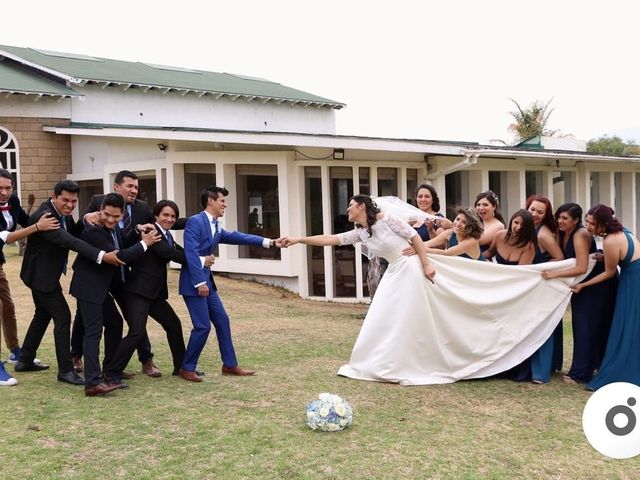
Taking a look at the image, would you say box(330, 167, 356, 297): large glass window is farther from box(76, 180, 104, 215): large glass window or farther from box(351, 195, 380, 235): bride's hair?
box(76, 180, 104, 215): large glass window

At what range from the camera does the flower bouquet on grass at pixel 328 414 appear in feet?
18.2

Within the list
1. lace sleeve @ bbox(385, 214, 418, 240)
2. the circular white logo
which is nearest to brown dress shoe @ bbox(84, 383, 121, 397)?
lace sleeve @ bbox(385, 214, 418, 240)

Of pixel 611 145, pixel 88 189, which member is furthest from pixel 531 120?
pixel 88 189

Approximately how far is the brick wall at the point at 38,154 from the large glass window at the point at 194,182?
19.1 feet

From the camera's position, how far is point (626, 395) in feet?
12.8

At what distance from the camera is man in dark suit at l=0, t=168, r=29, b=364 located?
6.96m

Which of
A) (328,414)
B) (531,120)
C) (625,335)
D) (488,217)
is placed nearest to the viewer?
(328,414)

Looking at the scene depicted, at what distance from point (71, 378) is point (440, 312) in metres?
3.53

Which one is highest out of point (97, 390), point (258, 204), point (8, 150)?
point (8, 150)

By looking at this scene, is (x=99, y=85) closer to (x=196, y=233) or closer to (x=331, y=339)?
(x=331, y=339)

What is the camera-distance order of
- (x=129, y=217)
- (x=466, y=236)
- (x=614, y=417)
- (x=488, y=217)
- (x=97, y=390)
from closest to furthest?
(x=614, y=417) → (x=97, y=390) → (x=129, y=217) → (x=466, y=236) → (x=488, y=217)

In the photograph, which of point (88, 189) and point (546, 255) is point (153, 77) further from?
point (546, 255)

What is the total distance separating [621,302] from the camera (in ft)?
23.2

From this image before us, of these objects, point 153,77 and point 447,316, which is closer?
point 447,316
